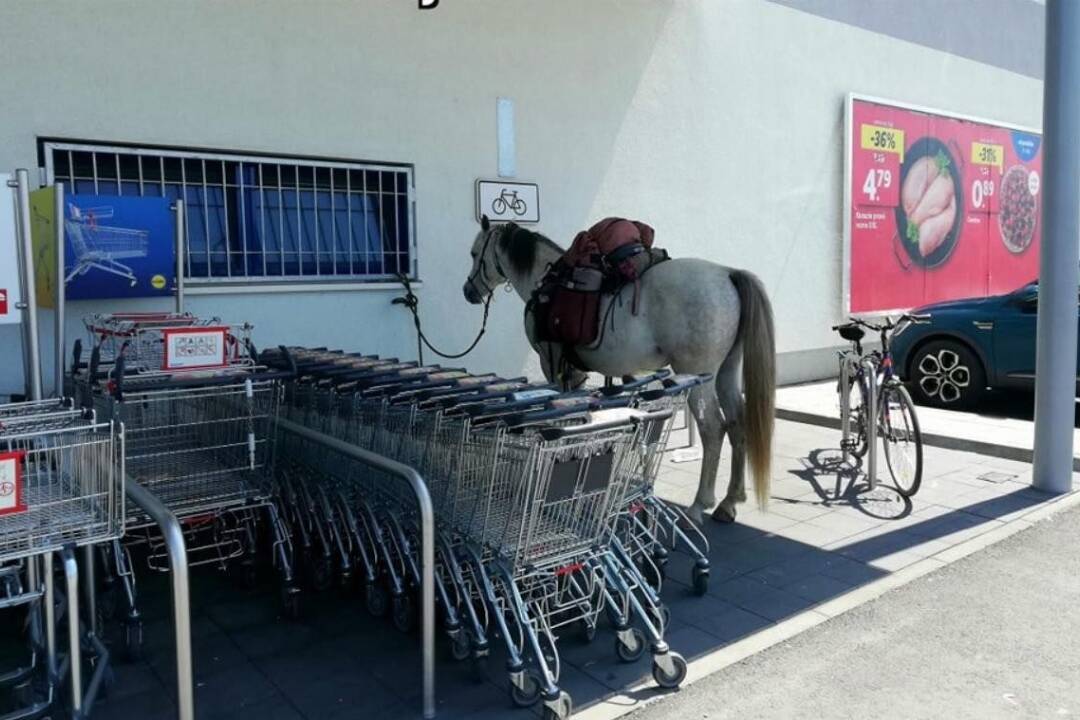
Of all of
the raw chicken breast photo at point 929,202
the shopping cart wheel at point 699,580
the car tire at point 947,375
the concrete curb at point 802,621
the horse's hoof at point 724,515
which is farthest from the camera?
the raw chicken breast photo at point 929,202

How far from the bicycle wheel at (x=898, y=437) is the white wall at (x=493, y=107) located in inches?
134

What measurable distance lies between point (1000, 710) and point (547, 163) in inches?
233

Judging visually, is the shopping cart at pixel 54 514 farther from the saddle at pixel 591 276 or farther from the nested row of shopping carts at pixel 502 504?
the saddle at pixel 591 276

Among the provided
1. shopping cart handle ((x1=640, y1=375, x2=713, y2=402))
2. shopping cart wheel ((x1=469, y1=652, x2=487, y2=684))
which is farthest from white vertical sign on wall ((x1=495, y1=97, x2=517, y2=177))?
shopping cart wheel ((x1=469, y1=652, x2=487, y2=684))

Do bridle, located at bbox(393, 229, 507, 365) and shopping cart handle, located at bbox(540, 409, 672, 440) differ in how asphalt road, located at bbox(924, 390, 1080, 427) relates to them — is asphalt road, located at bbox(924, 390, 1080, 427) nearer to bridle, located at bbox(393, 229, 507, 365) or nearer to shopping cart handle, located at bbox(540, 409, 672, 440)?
bridle, located at bbox(393, 229, 507, 365)

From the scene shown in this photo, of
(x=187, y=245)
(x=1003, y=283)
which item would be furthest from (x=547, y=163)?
(x=1003, y=283)

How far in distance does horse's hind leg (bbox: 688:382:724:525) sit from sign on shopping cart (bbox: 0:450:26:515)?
3.62 m

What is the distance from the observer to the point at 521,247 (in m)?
6.06

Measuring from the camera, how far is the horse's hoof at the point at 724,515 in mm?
5273

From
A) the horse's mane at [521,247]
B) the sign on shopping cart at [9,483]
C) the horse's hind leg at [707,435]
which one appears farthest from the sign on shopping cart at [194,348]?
the horse's hind leg at [707,435]

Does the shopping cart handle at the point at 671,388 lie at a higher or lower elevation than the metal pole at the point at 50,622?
higher

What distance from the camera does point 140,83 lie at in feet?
18.6

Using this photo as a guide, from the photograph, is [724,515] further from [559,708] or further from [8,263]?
[8,263]

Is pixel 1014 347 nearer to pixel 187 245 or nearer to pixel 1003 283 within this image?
pixel 1003 283
